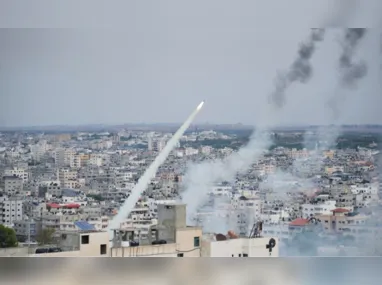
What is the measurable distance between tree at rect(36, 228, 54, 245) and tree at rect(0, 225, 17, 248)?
153mm

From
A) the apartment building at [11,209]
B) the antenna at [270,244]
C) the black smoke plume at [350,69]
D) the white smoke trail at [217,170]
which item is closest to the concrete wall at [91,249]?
the apartment building at [11,209]

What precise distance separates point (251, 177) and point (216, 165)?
225 mm

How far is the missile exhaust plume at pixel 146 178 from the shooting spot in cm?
576

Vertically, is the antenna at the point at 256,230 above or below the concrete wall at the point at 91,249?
above

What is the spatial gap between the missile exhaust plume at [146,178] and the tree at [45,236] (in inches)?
14.3

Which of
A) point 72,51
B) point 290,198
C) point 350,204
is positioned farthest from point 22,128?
point 350,204

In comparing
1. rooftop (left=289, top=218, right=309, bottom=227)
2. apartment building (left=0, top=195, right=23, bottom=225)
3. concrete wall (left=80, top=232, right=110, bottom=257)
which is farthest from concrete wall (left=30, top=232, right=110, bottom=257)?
rooftop (left=289, top=218, right=309, bottom=227)

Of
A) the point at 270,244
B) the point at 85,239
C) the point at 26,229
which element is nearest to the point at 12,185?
the point at 26,229

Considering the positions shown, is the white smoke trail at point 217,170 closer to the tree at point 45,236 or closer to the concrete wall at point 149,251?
the concrete wall at point 149,251

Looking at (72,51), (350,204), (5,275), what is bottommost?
(5,275)

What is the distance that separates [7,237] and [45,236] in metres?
0.23

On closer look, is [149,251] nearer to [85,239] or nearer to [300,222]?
[85,239]

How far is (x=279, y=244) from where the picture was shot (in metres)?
5.80

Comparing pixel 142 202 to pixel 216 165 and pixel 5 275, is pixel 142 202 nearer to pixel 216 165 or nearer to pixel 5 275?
pixel 216 165
